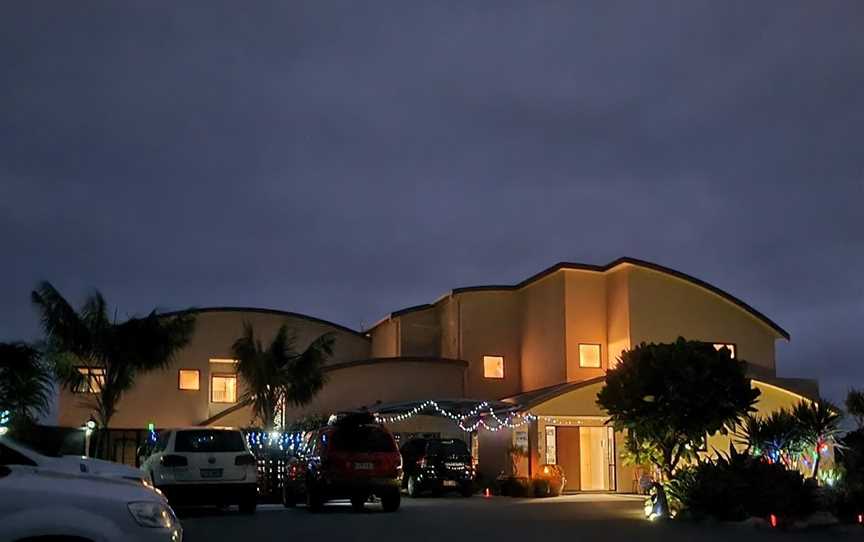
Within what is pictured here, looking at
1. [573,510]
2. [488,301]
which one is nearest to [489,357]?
[488,301]

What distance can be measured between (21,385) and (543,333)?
18631 mm

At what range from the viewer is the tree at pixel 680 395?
20391 millimetres

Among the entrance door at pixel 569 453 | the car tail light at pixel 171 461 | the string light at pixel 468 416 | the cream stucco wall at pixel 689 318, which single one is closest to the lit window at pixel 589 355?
the cream stucco wall at pixel 689 318

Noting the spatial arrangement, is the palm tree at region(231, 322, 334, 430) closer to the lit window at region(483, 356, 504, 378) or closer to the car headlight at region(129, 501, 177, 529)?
the lit window at region(483, 356, 504, 378)

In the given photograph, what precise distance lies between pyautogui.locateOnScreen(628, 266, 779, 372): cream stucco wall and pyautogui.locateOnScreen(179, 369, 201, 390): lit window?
16.3 metres

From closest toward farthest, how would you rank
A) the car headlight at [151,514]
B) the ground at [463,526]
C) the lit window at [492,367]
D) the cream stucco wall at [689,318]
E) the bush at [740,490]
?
the car headlight at [151,514]
the ground at [463,526]
the bush at [740,490]
the cream stucco wall at [689,318]
the lit window at [492,367]

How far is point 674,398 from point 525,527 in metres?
4.52

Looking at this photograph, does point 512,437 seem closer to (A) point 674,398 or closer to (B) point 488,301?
(B) point 488,301

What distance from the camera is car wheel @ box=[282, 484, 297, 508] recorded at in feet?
75.6

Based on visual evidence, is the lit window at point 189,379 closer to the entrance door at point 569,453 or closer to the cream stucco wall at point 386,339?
the cream stucco wall at point 386,339

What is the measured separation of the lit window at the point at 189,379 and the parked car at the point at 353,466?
720 inches

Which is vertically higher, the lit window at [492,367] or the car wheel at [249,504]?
the lit window at [492,367]

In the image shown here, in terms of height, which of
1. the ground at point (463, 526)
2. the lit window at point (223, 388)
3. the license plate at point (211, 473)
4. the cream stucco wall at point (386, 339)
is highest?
the cream stucco wall at point (386, 339)

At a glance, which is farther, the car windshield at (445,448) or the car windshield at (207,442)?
the car windshield at (445,448)
